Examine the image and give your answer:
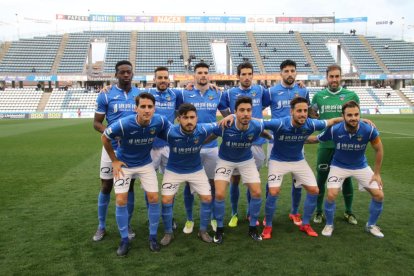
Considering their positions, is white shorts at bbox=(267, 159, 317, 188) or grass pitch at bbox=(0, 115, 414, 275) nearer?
grass pitch at bbox=(0, 115, 414, 275)

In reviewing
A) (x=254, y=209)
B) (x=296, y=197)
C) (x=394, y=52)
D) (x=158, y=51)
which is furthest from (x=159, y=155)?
(x=394, y=52)

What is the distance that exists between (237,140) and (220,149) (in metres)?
0.38

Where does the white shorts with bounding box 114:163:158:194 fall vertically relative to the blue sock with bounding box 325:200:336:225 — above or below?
above

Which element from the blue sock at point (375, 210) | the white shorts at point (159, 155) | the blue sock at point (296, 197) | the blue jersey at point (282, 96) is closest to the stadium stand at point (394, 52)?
the blue jersey at point (282, 96)

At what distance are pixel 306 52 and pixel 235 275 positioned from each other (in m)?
51.6

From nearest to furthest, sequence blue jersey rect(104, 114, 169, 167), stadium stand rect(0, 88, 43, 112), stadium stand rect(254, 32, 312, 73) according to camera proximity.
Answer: blue jersey rect(104, 114, 169, 167)
stadium stand rect(0, 88, 43, 112)
stadium stand rect(254, 32, 312, 73)

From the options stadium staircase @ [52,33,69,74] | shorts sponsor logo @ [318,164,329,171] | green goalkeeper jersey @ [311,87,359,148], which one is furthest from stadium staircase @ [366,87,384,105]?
shorts sponsor logo @ [318,164,329,171]

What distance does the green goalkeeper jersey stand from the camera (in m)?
5.60

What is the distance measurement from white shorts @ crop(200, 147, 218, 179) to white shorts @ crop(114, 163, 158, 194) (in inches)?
37.0

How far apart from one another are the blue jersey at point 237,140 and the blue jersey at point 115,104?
1.29 metres

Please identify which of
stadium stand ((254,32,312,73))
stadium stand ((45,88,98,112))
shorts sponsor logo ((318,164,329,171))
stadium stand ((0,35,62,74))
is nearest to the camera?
shorts sponsor logo ((318,164,329,171))

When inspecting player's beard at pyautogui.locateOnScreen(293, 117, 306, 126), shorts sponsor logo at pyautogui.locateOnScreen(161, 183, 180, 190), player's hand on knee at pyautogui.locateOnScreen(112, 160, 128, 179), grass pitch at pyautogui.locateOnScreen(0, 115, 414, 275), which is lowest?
grass pitch at pyautogui.locateOnScreen(0, 115, 414, 275)

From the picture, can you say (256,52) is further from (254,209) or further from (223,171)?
(254,209)

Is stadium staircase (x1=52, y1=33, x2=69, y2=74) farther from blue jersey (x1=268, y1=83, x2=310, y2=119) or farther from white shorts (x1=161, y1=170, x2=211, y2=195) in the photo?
white shorts (x1=161, y1=170, x2=211, y2=195)
